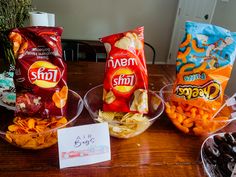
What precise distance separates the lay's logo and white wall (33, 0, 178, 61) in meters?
2.51

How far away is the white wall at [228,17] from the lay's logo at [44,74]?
174 centimetres

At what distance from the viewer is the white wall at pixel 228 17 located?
1854 mm

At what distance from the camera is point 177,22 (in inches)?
118

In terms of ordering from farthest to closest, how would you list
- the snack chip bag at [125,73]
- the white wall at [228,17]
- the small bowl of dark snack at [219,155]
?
the white wall at [228,17], the snack chip bag at [125,73], the small bowl of dark snack at [219,155]

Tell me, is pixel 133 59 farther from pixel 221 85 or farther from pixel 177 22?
pixel 177 22

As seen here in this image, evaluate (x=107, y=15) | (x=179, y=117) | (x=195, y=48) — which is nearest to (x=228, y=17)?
(x=107, y=15)

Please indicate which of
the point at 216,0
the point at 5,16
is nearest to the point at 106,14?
the point at 216,0

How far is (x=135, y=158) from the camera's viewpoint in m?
0.54

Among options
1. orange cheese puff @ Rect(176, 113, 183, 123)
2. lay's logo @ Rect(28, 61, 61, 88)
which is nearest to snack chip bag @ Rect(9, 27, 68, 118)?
lay's logo @ Rect(28, 61, 61, 88)

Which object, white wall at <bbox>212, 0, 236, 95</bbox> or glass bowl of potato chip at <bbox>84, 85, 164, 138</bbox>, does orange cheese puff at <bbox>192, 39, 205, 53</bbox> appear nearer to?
glass bowl of potato chip at <bbox>84, 85, 164, 138</bbox>

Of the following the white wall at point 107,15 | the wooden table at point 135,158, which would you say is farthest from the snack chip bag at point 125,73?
the white wall at point 107,15

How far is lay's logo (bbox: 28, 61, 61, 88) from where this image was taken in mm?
526

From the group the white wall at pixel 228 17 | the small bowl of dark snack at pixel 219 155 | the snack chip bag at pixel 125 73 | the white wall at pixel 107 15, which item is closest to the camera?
the small bowl of dark snack at pixel 219 155

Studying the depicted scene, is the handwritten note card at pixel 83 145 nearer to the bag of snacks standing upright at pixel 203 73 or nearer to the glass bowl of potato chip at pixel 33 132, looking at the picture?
the glass bowl of potato chip at pixel 33 132
